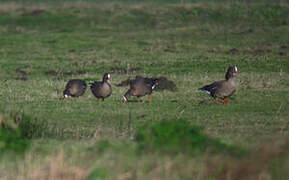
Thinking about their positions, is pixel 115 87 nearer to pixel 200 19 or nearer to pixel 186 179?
pixel 186 179

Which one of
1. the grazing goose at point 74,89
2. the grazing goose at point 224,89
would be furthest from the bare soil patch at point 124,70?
the grazing goose at point 224,89

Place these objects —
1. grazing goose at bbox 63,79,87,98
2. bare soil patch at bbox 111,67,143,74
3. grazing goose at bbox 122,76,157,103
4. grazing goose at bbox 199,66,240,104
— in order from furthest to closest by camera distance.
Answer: bare soil patch at bbox 111,67,143,74
grazing goose at bbox 63,79,87,98
grazing goose at bbox 122,76,157,103
grazing goose at bbox 199,66,240,104

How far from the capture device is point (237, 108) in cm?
1895

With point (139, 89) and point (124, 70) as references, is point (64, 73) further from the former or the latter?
point (139, 89)

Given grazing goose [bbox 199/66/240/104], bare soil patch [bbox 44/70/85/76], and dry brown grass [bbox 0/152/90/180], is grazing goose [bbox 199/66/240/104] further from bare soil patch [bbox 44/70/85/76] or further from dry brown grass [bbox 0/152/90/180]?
dry brown grass [bbox 0/152/90/180]

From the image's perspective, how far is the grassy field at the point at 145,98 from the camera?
1028 cm

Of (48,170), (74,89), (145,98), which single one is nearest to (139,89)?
(145,98)

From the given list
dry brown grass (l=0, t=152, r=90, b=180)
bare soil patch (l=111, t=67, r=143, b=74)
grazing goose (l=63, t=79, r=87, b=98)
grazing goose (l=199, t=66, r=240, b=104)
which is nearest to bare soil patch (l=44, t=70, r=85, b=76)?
bare soil patch (l=111, t=67, r=143, b=74)

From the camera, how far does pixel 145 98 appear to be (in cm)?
2133

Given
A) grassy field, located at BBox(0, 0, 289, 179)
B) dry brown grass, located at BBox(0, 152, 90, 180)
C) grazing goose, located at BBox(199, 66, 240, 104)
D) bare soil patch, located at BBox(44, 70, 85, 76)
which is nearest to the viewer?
dry brown grass, located at BBox(0, 152, 90, 180)

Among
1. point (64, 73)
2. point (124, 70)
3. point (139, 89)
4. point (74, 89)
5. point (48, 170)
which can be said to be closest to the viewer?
point (48, 170)

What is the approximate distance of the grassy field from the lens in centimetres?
1028

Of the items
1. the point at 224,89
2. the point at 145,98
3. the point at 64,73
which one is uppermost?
the point at 224,89

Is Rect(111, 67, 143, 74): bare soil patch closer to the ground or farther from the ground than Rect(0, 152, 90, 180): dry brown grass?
closer to the ground
